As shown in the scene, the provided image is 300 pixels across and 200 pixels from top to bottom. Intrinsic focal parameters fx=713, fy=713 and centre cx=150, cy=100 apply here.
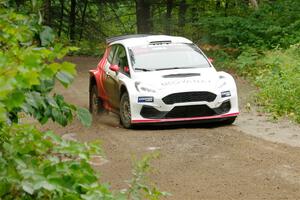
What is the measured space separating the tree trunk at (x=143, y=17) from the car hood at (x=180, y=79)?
2077 centimetres

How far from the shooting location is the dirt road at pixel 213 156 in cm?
841

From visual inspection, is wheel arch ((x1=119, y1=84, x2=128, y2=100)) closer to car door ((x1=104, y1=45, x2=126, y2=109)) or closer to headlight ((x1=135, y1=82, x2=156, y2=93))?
car door ((x1=104, y1=45, x2=126, y2=109))

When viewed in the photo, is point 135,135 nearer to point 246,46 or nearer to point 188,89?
point 188,89

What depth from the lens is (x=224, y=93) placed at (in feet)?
43.0

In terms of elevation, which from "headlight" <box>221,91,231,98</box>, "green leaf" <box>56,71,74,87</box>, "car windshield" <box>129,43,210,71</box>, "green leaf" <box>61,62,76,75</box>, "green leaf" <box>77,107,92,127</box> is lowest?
"headlight" <box>221,91,231,98</box>

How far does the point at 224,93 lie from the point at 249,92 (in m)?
5.09

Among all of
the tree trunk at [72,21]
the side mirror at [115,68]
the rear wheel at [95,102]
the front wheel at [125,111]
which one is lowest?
the tree trunk at [72,21]

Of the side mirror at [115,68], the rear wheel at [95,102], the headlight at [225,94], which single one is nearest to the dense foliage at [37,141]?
the headlight at [225,94]

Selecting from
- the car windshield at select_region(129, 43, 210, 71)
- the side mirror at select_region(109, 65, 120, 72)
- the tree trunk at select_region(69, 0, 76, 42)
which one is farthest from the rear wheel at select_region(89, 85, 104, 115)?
the tree trunk at select_region(69, 0, 76, 42)

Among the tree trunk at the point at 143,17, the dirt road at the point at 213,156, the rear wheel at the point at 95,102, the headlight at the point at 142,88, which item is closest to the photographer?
the dirt road at the point at 213,156

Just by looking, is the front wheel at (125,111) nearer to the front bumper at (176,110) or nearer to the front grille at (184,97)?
the front bumper at (176,110)

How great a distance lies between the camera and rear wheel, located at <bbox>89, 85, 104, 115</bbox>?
1567 centimetres

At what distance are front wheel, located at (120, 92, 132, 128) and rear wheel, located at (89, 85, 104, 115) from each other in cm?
204

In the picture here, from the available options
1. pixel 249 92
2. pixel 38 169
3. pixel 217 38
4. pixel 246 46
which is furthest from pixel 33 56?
pixel 217 38
